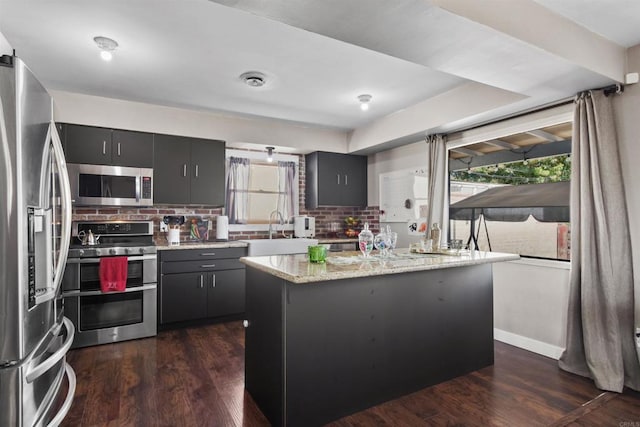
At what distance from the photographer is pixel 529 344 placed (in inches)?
130

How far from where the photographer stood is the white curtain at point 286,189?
17.0 feet

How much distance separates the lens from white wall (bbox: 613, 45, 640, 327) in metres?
2.57

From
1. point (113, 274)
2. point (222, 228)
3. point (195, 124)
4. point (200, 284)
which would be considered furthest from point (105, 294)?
point (195, 124)

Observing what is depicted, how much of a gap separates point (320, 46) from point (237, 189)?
104 inches

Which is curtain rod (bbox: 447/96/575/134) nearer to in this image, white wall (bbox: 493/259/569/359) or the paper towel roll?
white wall (bbox: 493/259/569/359)

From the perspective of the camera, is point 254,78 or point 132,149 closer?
point 254,78

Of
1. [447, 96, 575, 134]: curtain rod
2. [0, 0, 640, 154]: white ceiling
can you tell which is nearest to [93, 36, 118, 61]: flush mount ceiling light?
[0, 0, 640, 154]: white ceiling

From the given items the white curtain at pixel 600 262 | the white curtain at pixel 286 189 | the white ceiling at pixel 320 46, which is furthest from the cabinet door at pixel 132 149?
the white curtain at pixel 600 262

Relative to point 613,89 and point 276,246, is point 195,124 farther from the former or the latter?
point 613,89

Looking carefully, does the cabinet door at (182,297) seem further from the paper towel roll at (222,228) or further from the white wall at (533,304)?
the white wall at (533,304)

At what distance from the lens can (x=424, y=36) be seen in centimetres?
198

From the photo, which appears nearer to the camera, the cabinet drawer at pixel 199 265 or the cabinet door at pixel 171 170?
the cabinet drawer at pixel 199 265

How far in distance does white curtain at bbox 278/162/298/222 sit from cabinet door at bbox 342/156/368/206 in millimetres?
763

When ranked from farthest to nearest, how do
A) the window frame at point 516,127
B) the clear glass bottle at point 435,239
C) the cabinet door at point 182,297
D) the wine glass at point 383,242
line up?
the cabinet door at point 182,297 → the window frame at point 516,127 → the clear glass bottle at point 435,239 → the wine glass at point 383,242
